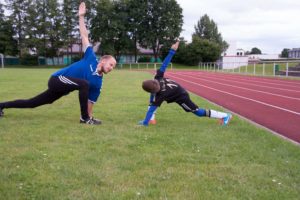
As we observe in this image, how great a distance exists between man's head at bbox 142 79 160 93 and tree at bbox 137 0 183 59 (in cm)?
6555

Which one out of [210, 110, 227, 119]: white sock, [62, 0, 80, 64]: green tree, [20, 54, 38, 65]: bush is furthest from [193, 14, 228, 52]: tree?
[210, 110, 227, 119]: white sock

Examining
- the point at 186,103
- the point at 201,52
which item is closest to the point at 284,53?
the point at 201,52

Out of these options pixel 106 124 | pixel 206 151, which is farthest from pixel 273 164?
pixel 106 124

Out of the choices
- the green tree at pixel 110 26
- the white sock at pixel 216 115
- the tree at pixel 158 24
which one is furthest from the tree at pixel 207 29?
the white sock at pixel 216 115

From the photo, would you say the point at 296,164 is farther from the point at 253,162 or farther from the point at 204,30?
the point at 204,30

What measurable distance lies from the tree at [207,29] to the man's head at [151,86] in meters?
99.0

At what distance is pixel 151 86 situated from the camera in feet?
22.5

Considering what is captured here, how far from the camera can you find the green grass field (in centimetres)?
379

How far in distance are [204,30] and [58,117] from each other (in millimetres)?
100391

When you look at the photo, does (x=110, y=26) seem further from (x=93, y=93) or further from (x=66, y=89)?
(x=66, y=89)

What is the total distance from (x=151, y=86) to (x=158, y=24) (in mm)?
66894

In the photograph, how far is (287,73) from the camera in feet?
93.0

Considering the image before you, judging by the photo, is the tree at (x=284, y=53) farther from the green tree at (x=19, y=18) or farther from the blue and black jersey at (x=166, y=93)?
the blue and black jersey at (x=166, y=93)

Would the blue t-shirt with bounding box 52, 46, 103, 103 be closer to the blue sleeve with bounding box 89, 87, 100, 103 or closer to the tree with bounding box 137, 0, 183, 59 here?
the blue sleeve with bounding box 89, 87, 100, 103
